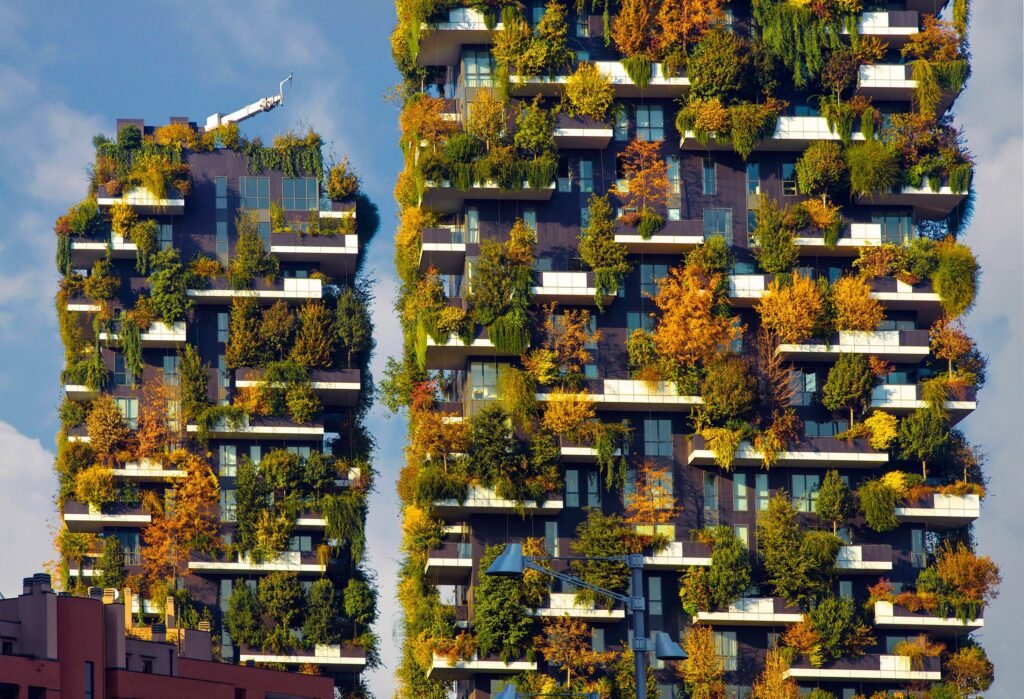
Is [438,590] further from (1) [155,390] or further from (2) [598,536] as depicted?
(1) [155,390]

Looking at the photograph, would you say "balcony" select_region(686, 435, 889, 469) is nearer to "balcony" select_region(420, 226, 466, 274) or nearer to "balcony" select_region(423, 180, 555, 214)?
"balcony" select_region(423, 180, 555, 214)

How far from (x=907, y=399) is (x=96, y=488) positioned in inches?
1706

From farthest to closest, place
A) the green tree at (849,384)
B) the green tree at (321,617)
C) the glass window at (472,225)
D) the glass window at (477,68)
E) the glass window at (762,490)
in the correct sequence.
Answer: the green tree at (321,617) → the glass window at (477,68) → the glass window at (472,225) → the glass window at (762,490) → the green tree at (849,384)

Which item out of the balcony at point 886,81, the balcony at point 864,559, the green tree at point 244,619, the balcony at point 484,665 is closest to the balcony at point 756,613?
the balcony at point 864,559

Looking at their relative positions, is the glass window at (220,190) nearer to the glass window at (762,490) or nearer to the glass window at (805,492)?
the glass window at (762,490)

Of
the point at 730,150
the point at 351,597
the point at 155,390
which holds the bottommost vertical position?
the point at 351,597

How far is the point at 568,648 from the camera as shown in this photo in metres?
108

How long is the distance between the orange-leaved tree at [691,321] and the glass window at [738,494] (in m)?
6.08

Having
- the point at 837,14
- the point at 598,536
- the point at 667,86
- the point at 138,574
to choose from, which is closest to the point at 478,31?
the point at 667,86

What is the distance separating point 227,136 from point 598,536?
38.6m

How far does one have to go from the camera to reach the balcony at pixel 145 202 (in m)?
130

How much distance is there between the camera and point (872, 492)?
113 metres

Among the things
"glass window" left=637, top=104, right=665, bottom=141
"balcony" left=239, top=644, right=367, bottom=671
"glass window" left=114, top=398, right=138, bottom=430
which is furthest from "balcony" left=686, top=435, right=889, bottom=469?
"glass window" left=114, top=398, right=138, bottom=430

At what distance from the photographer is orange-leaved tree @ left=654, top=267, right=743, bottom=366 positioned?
370ft
